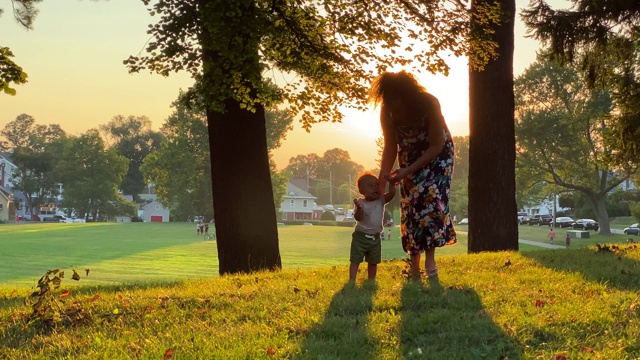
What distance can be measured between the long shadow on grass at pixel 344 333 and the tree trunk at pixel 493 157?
5.95 m

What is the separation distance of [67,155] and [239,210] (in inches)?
3605

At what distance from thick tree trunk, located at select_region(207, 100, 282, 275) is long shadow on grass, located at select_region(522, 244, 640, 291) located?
3909 mm

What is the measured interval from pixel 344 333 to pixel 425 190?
2183mm

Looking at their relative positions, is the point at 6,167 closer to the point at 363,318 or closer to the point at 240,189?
the point at 240,189

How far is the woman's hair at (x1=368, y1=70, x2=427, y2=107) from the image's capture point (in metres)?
5.70

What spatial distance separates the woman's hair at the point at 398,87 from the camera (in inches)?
224

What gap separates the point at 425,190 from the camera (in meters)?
5.80

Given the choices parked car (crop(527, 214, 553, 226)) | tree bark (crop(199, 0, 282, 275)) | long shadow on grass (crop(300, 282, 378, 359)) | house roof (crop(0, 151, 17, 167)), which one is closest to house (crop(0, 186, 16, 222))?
house roof (crop(0, 151, 17, 167))

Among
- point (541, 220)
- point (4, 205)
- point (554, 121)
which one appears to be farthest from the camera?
point (4, 205)

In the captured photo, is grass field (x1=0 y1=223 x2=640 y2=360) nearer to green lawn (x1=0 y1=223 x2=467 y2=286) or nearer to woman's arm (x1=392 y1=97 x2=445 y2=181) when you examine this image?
woman's arm (x1=392 y1=97 x2=445 y2=181)

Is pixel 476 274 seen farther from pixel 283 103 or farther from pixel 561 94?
pixel 561 94

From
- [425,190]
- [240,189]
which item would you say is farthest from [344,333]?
[240,189]

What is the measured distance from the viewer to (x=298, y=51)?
9.48 metres

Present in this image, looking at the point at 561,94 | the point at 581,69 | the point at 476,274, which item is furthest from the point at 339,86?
the point at 561,94
